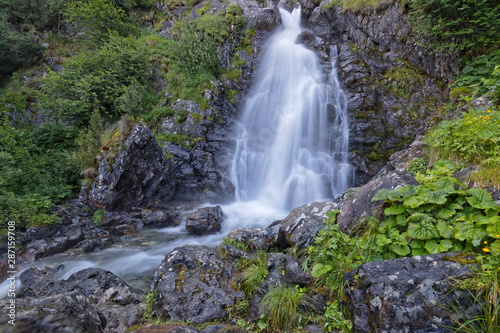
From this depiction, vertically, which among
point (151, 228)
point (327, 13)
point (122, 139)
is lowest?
point (151, 228)

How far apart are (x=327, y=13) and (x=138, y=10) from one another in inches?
630

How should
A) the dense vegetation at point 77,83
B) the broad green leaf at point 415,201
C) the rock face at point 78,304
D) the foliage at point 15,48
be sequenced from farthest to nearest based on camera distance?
the foliage at point 15,48 → the dense vegetation at point 77,83 → the broad green leaf at point 415,201 → the rock face at point 78,304

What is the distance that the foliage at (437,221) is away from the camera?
221cm

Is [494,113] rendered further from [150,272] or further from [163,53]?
[163,53]

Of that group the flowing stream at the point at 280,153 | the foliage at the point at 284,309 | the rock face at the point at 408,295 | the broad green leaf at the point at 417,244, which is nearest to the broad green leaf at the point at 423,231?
the broad green leaf at the point at 417,244

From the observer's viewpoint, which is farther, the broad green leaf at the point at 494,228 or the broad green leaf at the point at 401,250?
the broad green leaf at the point at 401,250

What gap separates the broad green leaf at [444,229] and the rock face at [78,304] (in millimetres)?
3619

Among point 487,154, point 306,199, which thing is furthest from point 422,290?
point 306,199

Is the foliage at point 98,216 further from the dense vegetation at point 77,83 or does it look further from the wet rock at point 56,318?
the wet rock at point 56,318

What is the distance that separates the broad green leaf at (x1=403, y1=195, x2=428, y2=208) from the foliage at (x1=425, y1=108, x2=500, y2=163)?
1430 millimetres

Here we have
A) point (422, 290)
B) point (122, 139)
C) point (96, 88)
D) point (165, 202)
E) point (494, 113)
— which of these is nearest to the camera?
point (422, 290)

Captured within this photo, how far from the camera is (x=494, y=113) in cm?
351

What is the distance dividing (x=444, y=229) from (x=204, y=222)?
24.0 ft

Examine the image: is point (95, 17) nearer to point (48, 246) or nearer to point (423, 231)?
point (48, 246)
